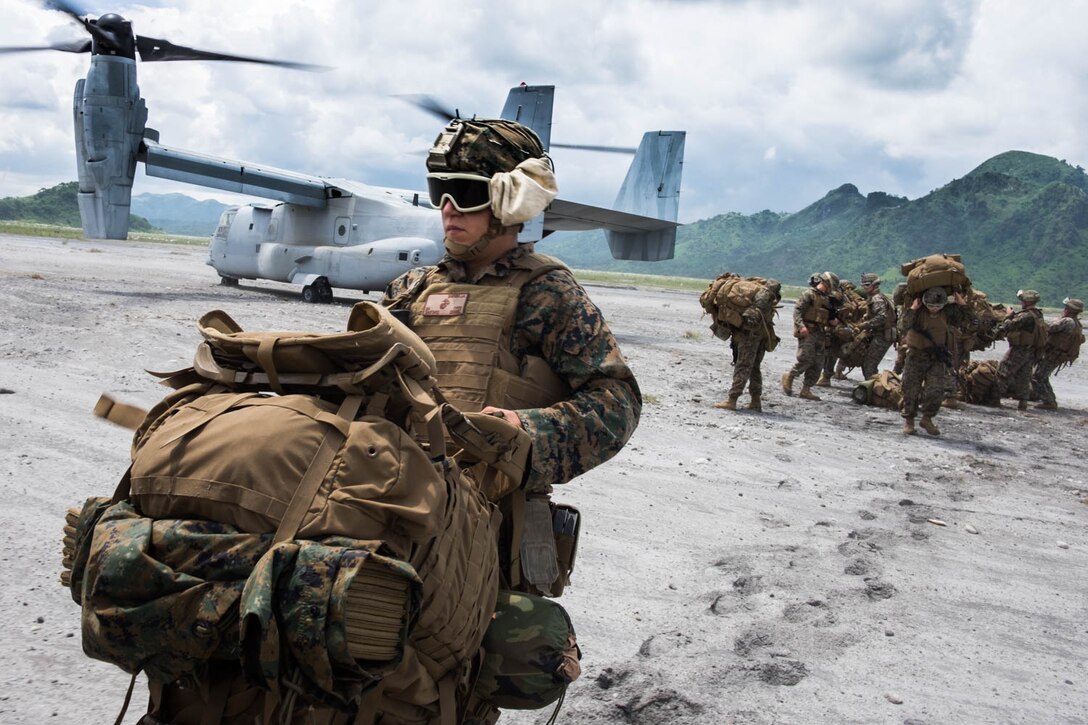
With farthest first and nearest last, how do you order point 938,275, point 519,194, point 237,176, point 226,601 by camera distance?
point 237,176 → point 938,275 → point 519,194 → point 226,601

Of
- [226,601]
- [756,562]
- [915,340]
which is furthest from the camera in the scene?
[915,340]

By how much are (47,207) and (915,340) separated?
153836mm

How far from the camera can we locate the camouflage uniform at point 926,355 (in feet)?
34.0

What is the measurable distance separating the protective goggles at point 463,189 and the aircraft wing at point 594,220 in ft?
54.0

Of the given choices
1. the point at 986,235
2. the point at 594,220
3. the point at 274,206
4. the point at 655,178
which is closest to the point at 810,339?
the point at 594,220

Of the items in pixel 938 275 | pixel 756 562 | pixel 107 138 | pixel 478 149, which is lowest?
pixel 756 562

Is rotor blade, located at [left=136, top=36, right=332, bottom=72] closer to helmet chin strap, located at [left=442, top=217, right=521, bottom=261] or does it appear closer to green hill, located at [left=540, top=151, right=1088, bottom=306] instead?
helmet chin strap, located at [left=442, top=217, right=521, bottom=261]

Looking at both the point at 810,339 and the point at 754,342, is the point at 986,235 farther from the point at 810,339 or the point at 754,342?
the point at 754,342

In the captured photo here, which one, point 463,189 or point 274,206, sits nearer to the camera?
point 463,189

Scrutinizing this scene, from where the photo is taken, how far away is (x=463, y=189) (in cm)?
259

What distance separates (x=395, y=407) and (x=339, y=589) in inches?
→ 19.3

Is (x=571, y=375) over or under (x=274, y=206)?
under

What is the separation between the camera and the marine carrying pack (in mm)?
1467

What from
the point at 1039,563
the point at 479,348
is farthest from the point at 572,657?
the point at 1039,563
